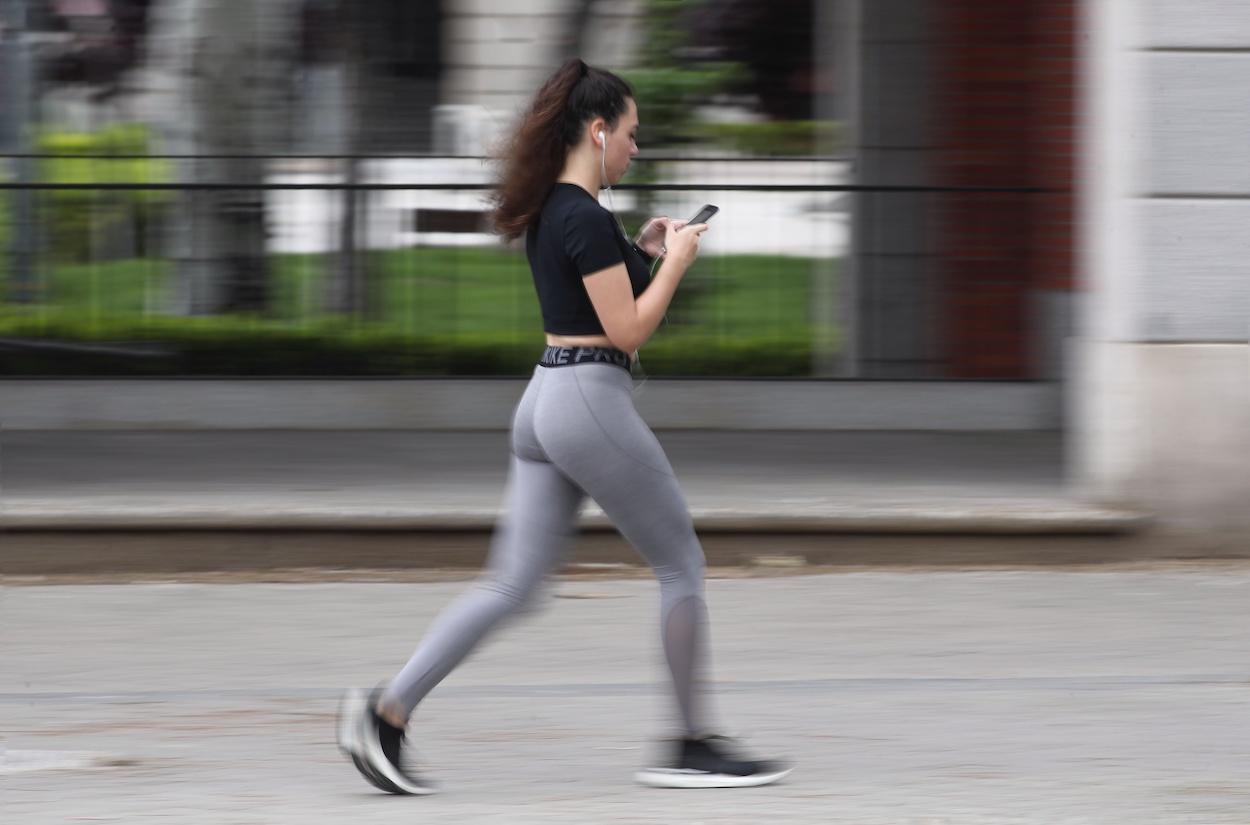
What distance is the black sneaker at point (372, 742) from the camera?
443 cm

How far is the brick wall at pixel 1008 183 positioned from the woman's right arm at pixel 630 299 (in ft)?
21.5

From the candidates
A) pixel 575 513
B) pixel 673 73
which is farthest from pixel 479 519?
pixel 673 73

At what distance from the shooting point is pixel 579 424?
4324mm

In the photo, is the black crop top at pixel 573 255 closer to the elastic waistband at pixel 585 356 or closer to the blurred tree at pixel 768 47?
the elastic waistband at pixel 585 356

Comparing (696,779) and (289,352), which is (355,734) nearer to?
(696,779)

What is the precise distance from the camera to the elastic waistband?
4.35m

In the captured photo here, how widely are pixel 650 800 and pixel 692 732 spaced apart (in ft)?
0.62

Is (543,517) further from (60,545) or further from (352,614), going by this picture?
(60,545)

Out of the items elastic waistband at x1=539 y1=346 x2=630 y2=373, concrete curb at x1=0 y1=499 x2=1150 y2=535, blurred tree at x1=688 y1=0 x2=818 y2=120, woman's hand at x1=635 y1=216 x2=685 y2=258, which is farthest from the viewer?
blurred tree at x1=688 y1=0 x2=818 y2=120

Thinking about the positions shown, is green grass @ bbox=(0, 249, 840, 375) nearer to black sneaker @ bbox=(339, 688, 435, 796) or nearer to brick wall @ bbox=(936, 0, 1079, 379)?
brick wall @ bbox=(936, 0, 1079, 379)

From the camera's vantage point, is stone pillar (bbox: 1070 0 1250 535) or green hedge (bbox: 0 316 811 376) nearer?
stone pillar (bbox: 1070 0 1250 535)

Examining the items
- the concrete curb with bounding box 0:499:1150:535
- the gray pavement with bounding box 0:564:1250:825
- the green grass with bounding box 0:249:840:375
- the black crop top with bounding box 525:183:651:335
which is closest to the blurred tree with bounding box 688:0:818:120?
the green grass with bounding box 0:249:840:375

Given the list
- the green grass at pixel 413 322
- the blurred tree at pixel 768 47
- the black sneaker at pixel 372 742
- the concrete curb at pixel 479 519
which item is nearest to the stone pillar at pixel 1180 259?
the concrete curb at pixel 479 519

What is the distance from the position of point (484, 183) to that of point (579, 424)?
674 centimetres
